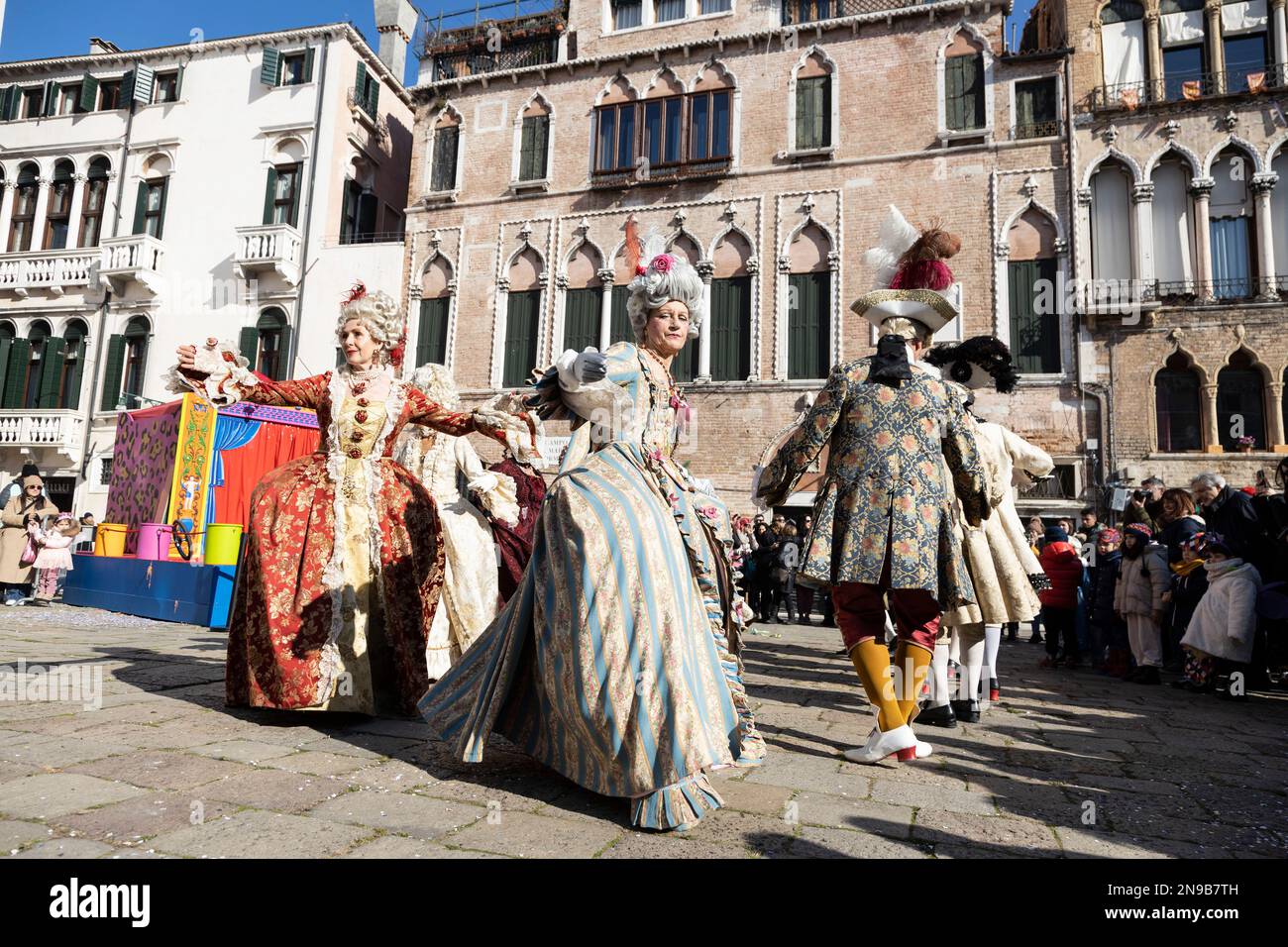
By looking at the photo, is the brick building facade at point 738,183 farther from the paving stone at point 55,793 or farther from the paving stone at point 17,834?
the paving stone at point 17,834

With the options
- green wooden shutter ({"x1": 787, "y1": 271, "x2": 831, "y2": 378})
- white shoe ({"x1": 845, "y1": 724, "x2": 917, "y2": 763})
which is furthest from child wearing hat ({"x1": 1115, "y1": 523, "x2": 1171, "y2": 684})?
green wooden shutter ({"x1": 787, "y1": 271, "x2": 831, "y2": 378})

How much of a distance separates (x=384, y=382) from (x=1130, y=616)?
635 centimetres

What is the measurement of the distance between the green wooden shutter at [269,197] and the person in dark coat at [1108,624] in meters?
20.7

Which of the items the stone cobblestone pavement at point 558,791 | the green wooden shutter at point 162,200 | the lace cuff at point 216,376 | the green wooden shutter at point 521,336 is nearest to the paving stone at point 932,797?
the stone cobblestone pavement at point 558,791

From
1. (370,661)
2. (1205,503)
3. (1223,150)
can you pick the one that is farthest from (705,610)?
(1223,150)

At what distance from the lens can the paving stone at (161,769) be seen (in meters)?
2.52

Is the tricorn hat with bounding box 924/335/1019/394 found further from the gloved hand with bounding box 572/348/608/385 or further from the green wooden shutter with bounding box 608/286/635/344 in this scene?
the green wooden shutter with bounding box 608/286/635/344

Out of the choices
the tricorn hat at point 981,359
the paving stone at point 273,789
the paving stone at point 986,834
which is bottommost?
the paving stone at point 986,834

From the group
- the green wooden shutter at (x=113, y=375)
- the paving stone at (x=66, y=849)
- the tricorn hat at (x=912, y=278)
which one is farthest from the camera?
the green wooden shutter at (x=113, y=375)

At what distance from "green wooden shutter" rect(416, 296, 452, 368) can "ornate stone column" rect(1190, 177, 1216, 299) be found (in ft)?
53.2

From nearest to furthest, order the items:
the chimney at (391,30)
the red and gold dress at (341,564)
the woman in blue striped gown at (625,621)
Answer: the woman in blue striped gown at (625,621)
the red and gold dress at (341,564)
the chimney at (391,30)

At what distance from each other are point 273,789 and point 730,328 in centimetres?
1594

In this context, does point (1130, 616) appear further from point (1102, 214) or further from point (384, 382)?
point (1102, 214)

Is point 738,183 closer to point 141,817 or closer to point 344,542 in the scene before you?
point 344,542
